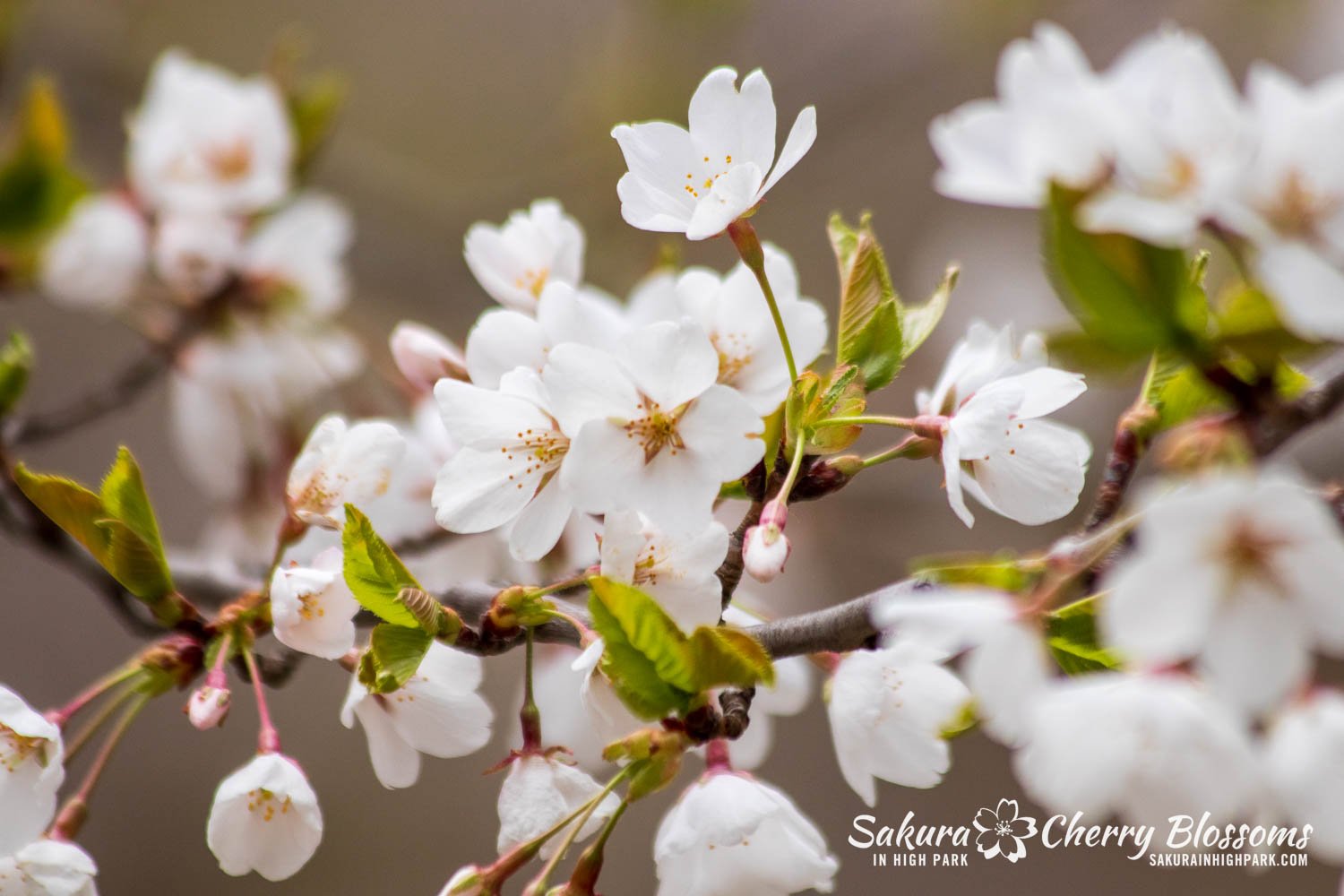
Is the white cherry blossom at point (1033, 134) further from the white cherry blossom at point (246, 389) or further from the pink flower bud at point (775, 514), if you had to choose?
the white cherry blossom at point (246, 389)

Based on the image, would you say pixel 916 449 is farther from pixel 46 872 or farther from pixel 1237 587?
pixel 46 872

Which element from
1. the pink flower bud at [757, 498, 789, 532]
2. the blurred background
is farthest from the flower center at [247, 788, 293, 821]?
the blurred background

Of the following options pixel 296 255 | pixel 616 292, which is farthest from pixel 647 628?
pixel 616 292

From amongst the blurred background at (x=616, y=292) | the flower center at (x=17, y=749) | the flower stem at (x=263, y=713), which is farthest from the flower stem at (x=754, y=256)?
the blurred background at (x=616, y=292)

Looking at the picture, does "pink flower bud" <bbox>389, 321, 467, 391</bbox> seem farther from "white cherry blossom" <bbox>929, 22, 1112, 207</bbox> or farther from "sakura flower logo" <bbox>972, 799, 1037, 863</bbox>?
"sakura flower logo" <bbox>972, 799, 1037, 863</bbox>

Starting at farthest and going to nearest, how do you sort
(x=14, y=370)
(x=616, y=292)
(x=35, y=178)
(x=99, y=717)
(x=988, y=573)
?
(x=616, y=292), (x=35, y=178), (x=14, y=370), (x=99, y=717), (x=988, y=573)

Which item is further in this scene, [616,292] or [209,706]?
[616,292]

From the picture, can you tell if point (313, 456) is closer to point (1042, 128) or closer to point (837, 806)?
point (1042, 128)
